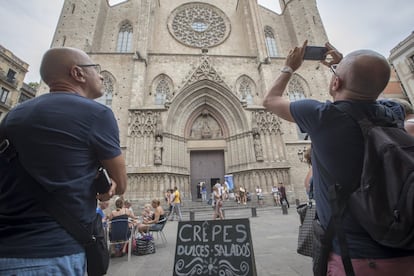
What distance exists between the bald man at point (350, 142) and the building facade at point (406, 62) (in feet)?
76.3

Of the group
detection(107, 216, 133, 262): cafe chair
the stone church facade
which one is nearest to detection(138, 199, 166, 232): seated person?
detection(107, 216, 133, 262): cafe chair

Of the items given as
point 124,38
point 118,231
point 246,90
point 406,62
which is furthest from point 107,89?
point 406,62

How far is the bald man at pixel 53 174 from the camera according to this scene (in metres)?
0.77

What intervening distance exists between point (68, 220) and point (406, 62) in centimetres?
2562

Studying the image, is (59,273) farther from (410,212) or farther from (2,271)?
(410,212)

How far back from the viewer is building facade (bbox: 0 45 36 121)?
58.6ft

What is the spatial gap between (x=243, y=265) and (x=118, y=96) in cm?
1477

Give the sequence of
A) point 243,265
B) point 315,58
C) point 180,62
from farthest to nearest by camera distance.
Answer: point 180,62 < point 243,265 < point 315,58

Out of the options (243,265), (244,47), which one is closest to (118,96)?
(244,47)

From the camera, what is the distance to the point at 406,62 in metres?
17.1

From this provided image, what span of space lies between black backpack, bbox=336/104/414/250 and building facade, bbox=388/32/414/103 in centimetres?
2356

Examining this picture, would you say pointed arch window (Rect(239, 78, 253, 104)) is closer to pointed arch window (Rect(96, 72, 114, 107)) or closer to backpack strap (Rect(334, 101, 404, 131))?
pointed arch window (Rect(96, 72, 114, 107))

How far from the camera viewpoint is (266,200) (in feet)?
38.2

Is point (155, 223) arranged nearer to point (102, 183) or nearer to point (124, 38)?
point (102, 183)
